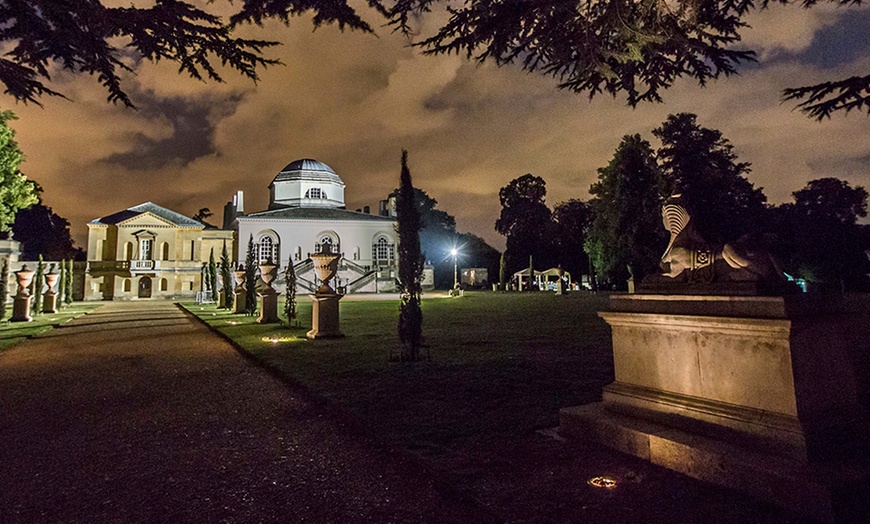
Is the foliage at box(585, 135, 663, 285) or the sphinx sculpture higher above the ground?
the foliage at box(585, 135, 663, 285)

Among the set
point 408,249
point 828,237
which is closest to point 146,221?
point 408,249

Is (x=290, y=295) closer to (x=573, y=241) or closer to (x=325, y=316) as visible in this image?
(x=325, y=316)

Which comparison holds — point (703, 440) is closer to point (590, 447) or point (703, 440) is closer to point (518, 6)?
point (590, 447)

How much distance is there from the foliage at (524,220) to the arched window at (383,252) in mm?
17193

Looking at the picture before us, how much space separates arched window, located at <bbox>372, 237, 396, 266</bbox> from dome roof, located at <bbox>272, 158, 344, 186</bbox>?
10.9 meters

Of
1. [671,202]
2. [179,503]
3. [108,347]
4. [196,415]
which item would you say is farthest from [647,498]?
[108,347]

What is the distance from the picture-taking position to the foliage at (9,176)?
78.8ft

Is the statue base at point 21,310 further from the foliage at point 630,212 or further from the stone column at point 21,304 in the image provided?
the foliage at point 630,212

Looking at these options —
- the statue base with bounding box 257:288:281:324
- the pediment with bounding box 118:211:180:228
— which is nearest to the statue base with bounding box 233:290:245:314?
the statue base with bounding box 257:288:281:324

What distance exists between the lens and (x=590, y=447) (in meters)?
3.54

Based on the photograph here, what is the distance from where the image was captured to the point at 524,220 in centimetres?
6406

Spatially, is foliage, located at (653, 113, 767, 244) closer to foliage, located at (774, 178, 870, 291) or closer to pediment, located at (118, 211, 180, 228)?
foliage, located at (774, 178, 870, 291)

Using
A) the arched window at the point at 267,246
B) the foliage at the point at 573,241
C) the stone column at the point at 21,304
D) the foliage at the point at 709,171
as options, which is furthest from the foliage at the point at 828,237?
the stone column at the point at 21,304

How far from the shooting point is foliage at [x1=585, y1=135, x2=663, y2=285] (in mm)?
33500
